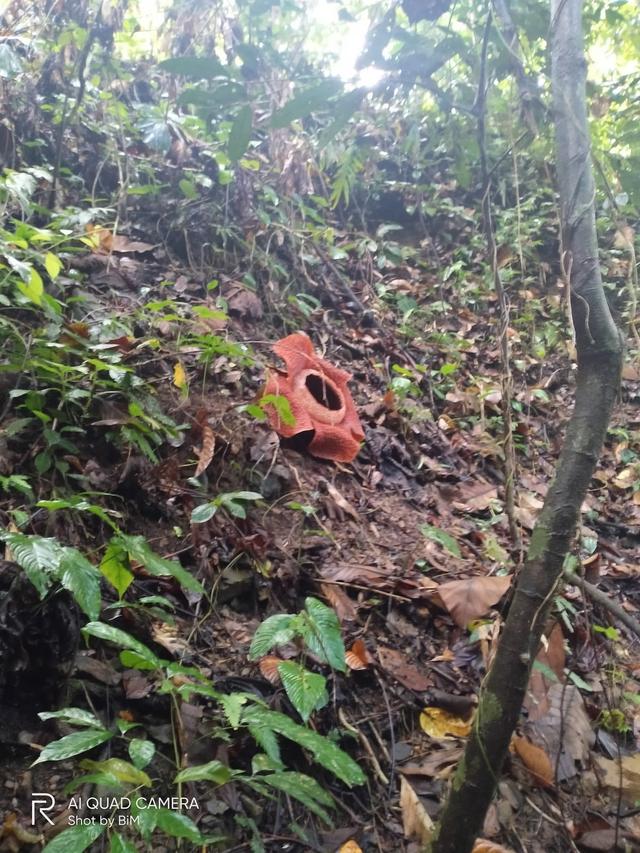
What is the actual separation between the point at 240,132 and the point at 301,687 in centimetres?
136

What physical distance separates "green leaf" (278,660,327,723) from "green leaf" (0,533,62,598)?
631mm

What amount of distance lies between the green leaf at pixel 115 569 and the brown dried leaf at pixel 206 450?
92cm

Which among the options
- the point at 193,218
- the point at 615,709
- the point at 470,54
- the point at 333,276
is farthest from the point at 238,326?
the point at 615,709

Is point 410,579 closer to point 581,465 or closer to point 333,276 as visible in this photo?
point 581,465

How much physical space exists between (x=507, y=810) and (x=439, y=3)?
225cm

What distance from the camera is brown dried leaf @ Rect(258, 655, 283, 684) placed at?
189 cm

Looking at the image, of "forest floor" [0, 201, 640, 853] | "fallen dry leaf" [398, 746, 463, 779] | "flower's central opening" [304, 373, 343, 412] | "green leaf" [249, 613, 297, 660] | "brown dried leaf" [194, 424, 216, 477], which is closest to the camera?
"green leaf" [249, 613, 297, 660]

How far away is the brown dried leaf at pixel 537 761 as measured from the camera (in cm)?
184

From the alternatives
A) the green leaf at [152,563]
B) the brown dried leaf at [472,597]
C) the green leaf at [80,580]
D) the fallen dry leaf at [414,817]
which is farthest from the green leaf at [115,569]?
the brown dried leaf at [472,597]

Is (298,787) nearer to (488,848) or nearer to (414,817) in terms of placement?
(414,817)

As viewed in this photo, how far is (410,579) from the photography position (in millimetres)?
2531

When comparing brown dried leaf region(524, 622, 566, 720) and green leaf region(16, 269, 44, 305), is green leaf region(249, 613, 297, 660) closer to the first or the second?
brown dried leaf region(524, 622, 566, 720)

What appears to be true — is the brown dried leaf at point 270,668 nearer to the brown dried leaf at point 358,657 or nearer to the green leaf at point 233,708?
the brown dried leaf at point 358,657

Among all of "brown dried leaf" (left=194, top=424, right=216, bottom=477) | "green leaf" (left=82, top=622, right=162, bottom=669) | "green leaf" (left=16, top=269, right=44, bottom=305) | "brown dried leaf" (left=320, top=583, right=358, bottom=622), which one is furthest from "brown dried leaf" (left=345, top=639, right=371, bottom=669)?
"green leaf" (left=16, top=269, right=44, bottom=305)
